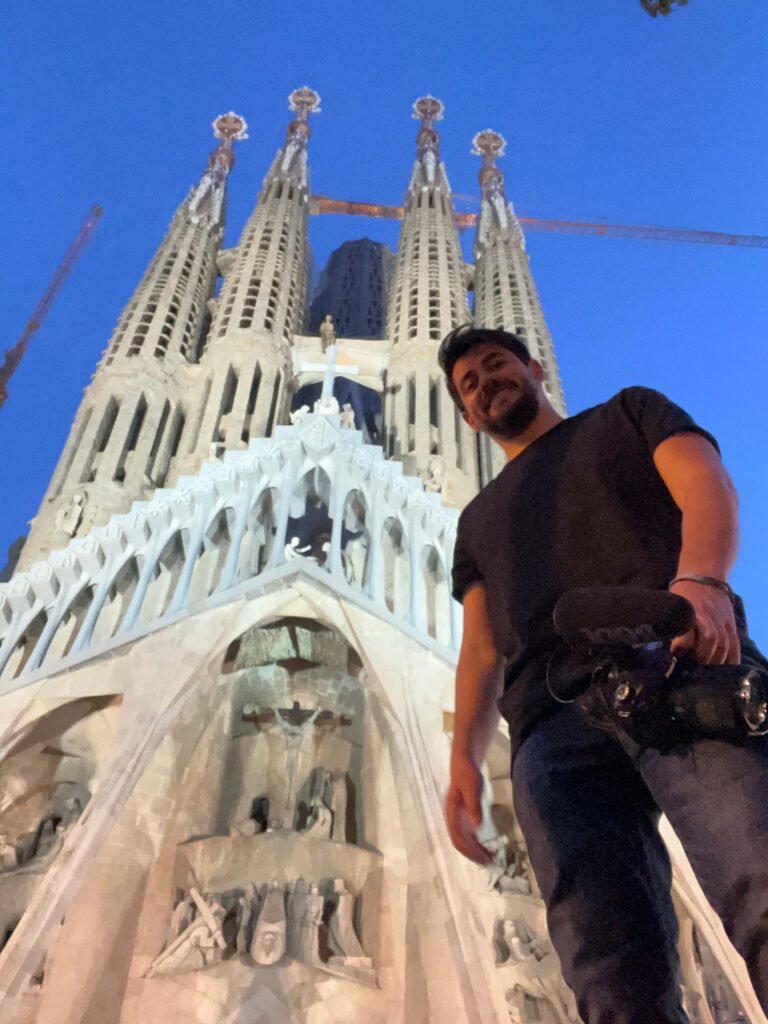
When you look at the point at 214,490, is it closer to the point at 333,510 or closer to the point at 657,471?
the point at 333,510

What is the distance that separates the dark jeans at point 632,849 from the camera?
61.0 inches

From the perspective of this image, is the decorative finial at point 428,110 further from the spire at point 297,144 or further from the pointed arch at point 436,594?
the pointed arch at point 436,594

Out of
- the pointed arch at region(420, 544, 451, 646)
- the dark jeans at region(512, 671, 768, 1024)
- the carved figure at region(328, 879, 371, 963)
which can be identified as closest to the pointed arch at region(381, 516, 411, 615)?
the pointed arch at region(420, 544, 451, 646)

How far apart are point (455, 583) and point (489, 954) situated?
4.99 metres

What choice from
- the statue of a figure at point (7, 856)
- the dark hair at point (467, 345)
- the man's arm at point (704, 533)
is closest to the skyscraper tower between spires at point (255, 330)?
the statue of a figure at point (7, 856)

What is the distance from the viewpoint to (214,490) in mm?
11547

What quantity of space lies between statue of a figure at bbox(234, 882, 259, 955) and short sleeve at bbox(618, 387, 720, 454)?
7.05 meters

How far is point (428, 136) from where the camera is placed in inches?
1308

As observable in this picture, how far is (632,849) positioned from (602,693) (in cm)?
36

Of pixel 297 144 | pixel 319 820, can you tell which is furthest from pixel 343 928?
pixel 297 144

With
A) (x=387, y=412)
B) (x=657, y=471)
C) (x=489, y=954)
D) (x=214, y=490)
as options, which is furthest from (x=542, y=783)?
(x=387, y=412)

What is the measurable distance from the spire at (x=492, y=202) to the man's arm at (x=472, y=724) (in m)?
26.2

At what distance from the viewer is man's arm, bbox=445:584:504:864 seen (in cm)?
238

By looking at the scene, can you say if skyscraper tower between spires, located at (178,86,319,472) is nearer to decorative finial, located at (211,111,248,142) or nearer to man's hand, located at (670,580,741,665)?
decorative finial, located at (211,111,248,142)
